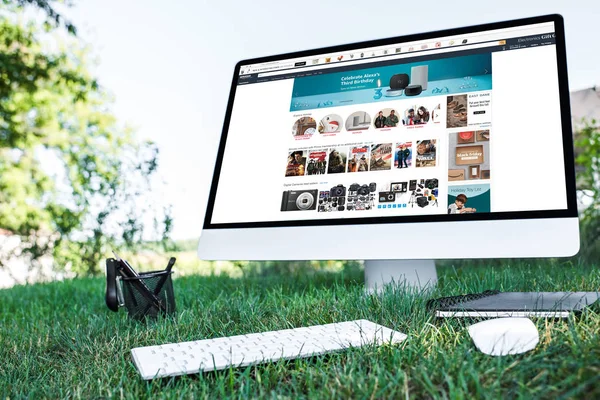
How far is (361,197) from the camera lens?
1829mm

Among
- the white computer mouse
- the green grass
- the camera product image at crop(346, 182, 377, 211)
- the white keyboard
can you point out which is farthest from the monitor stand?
the white computer mouse

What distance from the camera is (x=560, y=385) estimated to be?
0.82 meters

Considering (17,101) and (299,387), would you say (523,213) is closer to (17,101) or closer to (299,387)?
(299,387)

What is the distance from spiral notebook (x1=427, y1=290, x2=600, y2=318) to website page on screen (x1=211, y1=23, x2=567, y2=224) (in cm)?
28

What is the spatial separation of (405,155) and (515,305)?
633mm

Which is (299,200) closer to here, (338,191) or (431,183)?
(338,191)

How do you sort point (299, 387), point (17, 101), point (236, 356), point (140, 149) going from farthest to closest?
point (17, 101)
point (140, 149)
point (236, 356)
point (299, 387)

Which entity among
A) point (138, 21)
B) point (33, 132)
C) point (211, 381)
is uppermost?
point (138, 21)

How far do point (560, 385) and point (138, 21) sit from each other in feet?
38.9

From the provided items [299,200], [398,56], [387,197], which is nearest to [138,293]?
[299,200]

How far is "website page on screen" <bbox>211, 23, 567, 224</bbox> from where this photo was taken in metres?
1.68

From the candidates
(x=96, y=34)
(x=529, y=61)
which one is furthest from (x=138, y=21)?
(x=529, y=61)

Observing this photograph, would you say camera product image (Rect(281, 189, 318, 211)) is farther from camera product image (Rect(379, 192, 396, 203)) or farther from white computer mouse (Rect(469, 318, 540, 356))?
white computer mouse (Rect(469, 318, 540, 356))

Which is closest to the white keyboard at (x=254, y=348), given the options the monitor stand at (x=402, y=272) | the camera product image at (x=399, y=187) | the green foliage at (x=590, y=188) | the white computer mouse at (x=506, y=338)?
the white computer mouse at (x=506, y=338)
